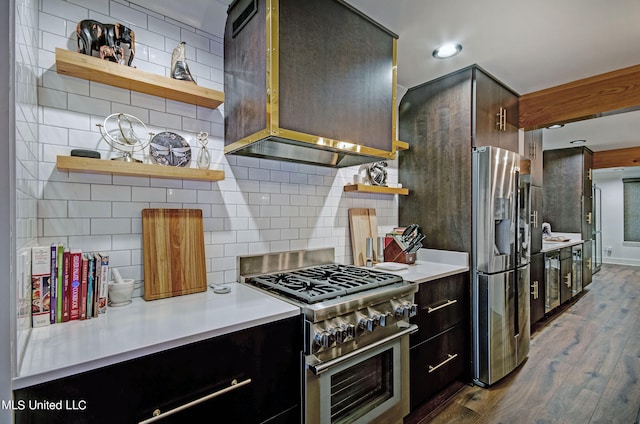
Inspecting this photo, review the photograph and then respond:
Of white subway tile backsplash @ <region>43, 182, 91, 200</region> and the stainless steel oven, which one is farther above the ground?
white subway tile backsplash @ <region>43, 182, 91, 200</region>

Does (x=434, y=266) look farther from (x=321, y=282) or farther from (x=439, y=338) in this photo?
(x=321, y=282)

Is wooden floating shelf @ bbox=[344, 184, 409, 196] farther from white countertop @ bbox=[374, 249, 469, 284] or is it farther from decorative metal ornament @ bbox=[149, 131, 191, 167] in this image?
decorative metal ornament @ bbox=[149, 131, 191, 167]

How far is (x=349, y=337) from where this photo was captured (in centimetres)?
142

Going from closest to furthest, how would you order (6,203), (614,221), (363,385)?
1. (6,203)
2. (363,385)
3. (614,221)

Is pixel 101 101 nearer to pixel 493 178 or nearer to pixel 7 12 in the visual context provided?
pixel 7 12

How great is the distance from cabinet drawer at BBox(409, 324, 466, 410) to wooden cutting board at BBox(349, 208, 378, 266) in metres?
0.77

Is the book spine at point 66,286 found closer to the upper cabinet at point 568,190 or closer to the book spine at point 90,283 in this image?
the book spine at point 90,283

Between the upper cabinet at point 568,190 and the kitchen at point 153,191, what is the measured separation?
481 cm

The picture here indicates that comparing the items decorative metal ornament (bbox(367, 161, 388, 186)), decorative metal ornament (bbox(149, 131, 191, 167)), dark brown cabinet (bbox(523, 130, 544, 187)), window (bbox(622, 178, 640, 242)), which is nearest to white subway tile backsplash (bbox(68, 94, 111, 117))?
decorative metal ornament (bbox(149, 131, 191, 167))

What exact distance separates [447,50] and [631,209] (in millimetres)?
8886

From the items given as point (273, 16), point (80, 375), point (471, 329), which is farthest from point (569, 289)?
point (80, 375)

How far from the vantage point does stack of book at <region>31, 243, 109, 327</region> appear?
3.65ft

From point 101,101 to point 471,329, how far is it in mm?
2736

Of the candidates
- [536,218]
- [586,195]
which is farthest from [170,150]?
[586,195]
